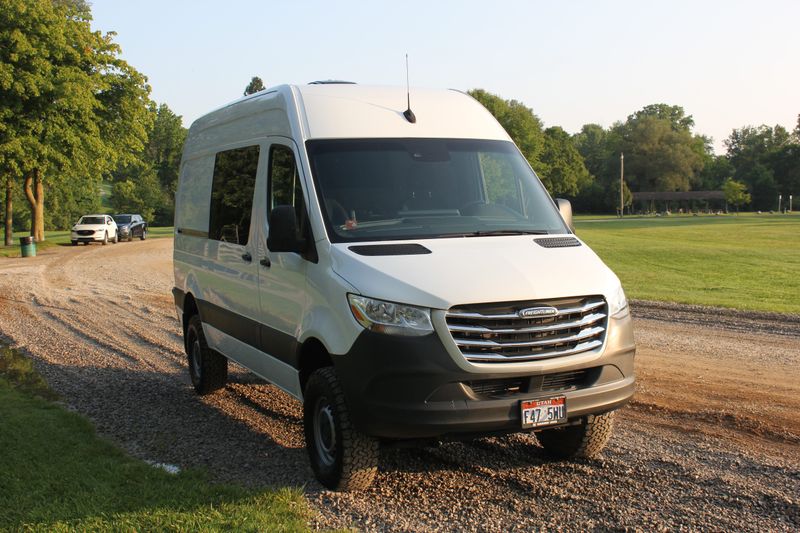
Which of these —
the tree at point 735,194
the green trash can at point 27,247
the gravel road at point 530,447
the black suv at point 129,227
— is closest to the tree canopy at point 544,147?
the tree at point 735,194

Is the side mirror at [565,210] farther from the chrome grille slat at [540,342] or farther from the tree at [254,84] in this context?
the tree at [254,84]

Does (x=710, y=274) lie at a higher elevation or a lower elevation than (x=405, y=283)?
lower

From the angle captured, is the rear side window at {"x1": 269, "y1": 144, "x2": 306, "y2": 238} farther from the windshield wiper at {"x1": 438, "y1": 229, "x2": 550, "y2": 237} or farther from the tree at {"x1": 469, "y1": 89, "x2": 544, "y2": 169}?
the tree at {"x1": 469, "y1": 89, "x2": 544, "y2": 169}

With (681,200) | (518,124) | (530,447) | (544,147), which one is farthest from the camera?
(681,200)

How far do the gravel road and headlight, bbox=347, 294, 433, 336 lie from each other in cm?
119

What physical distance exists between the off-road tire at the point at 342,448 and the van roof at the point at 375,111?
76.9 inches

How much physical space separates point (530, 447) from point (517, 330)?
1864 mm

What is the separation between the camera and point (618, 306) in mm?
5473

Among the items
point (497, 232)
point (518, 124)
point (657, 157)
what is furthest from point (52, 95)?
point (657, 157)

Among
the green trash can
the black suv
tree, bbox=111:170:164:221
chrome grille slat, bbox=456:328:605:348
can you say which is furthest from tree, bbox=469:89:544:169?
chrome grille slat, bbox=456:328:605:348

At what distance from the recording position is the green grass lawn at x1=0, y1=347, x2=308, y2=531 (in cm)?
489

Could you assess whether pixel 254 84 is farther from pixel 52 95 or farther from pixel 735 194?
pixel 735 194

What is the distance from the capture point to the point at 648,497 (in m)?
5.23

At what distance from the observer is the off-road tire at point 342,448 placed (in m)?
5.31
